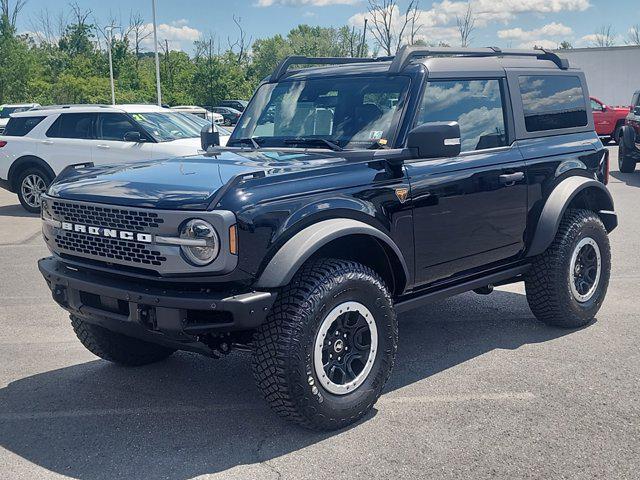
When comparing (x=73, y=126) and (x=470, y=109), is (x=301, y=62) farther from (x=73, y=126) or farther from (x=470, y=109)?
(x=73, y=126)

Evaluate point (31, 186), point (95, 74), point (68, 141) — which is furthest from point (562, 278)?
point (95, 74)

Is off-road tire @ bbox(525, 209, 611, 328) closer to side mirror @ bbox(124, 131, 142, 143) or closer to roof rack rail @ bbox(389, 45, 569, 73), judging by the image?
roof rack rail @ bbox(389, 45, 569, 73)

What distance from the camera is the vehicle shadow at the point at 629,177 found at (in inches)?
609

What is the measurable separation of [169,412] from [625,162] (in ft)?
49.0

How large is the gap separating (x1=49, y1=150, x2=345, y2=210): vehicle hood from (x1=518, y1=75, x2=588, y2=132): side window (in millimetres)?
1854

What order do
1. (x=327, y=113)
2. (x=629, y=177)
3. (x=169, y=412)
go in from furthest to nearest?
(x=629, y=177) → (x=327, y=113) → (x=169, y=412)

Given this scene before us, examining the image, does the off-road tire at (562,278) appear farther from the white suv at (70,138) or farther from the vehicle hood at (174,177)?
the white suv at (70,138)

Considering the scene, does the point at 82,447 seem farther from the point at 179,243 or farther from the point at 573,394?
the point at 573,394

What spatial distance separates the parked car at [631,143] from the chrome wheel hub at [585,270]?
36.8 feet

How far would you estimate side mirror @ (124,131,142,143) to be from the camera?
1212cm

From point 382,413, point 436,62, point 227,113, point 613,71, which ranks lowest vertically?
point 382,413

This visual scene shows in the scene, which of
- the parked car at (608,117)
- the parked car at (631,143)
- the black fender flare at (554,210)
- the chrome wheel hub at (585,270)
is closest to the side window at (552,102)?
the black fender flare at (554,210)

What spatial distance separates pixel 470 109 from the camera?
17.0 feet

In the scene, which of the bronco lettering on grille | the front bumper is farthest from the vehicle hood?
the front bumper
